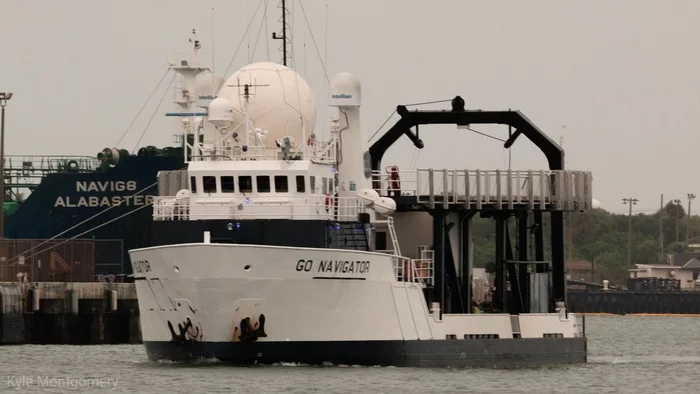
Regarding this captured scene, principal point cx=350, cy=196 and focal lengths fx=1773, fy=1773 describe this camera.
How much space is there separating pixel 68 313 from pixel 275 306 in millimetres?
29105

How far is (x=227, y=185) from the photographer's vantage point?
178ft

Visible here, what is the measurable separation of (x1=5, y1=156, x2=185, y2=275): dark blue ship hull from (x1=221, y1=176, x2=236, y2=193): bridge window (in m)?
36.2

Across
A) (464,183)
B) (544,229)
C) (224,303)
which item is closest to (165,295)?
(224,303)

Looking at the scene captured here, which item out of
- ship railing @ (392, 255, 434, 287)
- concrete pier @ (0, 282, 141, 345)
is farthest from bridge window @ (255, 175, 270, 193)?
concrete pier @ (0, 282, 141, 345)

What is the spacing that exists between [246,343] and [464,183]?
1176 centimetres

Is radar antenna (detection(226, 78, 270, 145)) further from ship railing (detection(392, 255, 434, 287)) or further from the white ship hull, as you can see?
ship railing (detection(392, 255, 434, 287))

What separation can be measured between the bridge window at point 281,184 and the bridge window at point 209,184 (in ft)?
6.63

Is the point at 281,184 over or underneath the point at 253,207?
over

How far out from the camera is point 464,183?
59.7m

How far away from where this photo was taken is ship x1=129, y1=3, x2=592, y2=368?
51.2m

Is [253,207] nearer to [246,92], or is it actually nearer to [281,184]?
[281,184]

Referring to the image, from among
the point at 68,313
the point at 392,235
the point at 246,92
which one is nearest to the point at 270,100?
the point at 246,92

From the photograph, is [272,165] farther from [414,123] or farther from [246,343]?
[414,123]

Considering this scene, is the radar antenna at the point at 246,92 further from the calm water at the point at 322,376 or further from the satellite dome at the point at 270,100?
the calm water at the point at 322,376
